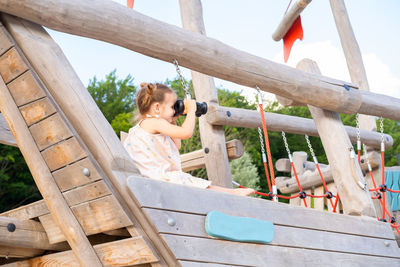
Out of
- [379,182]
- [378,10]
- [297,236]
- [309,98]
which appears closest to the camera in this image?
[297,236]

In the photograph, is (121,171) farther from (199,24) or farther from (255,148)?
(255,148)

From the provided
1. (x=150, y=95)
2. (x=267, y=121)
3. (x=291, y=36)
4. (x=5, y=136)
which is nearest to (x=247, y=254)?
(x=150, y=95)

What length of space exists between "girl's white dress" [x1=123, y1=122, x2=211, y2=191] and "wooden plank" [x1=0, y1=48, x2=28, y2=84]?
68cm

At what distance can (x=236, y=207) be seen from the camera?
2.10m

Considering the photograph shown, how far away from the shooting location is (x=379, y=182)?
5.72m

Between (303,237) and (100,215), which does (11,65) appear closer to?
(100,215)

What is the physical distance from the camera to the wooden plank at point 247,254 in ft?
5.94

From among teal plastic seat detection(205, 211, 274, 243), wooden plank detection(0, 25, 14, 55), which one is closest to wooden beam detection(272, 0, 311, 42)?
teal plastic seat detection(205, 211, 274, 243)

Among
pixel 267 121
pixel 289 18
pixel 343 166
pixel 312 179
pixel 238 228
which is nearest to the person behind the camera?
pixel 238 228

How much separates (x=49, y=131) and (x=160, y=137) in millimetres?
709

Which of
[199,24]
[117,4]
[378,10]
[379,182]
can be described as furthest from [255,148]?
[378,10]

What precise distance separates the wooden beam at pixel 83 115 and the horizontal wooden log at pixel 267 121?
2.47 meters

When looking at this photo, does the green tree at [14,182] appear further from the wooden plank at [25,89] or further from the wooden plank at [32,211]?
the wooden plank at [25,89]

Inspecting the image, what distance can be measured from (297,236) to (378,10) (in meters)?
34.2
